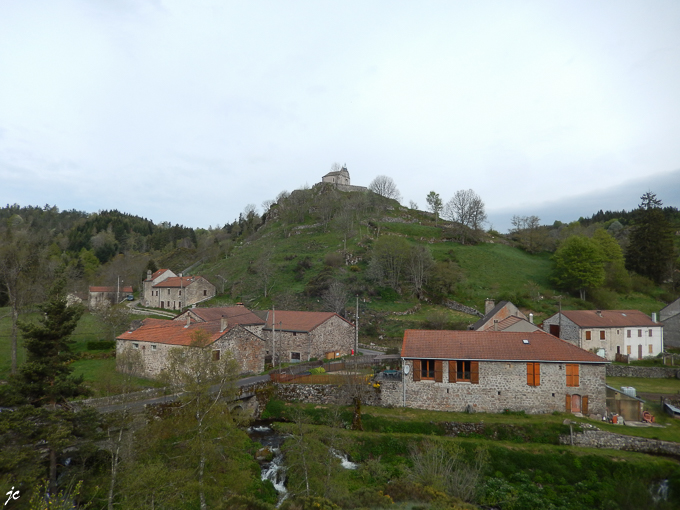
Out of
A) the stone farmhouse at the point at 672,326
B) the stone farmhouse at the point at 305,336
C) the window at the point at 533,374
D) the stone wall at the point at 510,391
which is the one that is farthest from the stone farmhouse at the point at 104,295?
the stone farmhouse at the point at 672,326

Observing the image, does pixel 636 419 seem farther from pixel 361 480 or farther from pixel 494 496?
pixel 361 480

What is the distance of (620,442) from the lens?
2078 cm

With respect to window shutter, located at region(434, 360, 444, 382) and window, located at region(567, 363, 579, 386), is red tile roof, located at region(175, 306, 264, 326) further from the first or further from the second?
window, located at region(567, 363, 579, 386)

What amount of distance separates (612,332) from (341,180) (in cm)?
9261

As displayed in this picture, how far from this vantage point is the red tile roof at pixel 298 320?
36812 mm

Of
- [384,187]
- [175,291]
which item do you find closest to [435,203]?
[384,187]

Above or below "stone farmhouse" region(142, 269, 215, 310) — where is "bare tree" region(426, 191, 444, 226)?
above

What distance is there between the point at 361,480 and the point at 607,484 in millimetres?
12266

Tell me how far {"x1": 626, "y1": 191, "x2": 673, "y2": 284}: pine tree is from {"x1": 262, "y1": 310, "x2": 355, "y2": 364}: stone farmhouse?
163 ft

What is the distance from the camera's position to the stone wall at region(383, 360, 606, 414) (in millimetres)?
23750

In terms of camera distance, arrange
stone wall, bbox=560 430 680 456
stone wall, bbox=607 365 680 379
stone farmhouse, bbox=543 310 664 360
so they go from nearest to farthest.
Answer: stone wall, bbox=560 430 680 456 < stone wall, bbox=607 365 680 379 < stone farmhouse, bbox=543 310 664 360

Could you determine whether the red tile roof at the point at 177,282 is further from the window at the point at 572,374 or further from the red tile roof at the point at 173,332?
the window at the point at 572,374

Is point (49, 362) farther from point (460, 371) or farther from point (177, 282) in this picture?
point (177, 282)

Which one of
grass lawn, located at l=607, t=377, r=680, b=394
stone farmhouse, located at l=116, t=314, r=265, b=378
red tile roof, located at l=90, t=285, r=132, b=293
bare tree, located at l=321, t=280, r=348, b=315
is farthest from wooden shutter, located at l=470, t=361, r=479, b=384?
red tile roof, located at l=90, t=285, r=132, b=293
